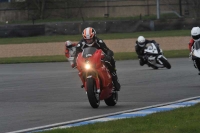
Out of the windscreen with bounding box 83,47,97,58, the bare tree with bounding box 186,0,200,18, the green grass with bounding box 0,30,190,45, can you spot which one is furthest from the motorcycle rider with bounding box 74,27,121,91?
the bare tree with bounding box 186,0,200,18

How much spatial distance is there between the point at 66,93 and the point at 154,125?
7.36 metres

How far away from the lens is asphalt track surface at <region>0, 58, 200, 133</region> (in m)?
11.3

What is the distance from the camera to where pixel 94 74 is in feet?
40.0

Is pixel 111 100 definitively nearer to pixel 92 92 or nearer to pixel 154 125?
pixel 92 92

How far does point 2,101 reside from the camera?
14.5m

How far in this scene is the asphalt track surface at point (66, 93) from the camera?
1131 cm

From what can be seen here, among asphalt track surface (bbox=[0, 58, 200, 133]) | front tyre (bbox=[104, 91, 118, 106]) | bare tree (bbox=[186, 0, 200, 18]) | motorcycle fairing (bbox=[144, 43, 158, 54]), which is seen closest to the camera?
asphalt track surface (bbox=[0, 58, 200, 133])

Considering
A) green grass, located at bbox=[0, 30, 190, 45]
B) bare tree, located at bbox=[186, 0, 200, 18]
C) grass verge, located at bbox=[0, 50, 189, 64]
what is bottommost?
green grass, located at bbox=[0, 30, 190, 45]

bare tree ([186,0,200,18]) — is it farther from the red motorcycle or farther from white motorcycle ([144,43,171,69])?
the red motorcycle

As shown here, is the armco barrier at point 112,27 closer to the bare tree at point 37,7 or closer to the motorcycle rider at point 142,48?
the bare tree at point 37,7

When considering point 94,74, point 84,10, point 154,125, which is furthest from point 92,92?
point 84,10

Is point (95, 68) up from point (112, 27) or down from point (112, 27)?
up

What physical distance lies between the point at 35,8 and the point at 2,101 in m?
47.9

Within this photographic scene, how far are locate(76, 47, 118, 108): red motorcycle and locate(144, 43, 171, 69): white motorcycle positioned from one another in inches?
474
